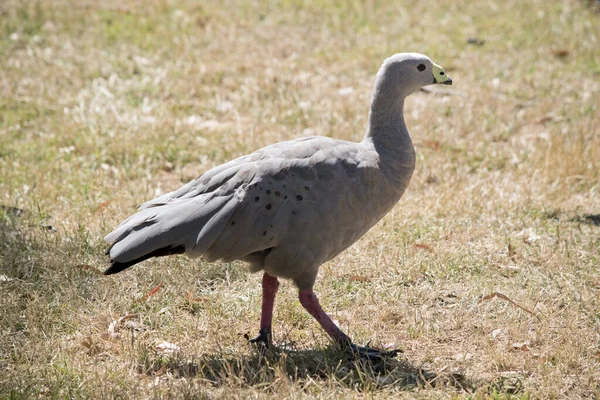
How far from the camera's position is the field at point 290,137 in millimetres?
4254

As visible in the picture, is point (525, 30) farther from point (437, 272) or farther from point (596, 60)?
point (437, 272)

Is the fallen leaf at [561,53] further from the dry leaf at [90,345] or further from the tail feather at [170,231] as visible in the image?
the dry leaf at [90,345]

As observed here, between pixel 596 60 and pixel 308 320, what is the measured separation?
700 cm

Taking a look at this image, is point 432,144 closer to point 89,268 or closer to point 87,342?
point 89,268

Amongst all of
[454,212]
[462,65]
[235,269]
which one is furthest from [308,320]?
[462,65]

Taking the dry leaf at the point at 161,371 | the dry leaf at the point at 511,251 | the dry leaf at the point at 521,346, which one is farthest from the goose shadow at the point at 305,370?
the dry leaf at the point at 511,251

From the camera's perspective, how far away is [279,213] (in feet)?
13.8

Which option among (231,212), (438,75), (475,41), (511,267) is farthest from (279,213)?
(475,41)

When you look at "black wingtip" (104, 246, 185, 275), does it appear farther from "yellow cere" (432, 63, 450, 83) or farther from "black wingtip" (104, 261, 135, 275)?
"yellow cere" (432, 63, 450, 83)

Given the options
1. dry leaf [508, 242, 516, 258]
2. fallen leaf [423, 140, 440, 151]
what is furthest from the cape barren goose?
fallen leaf [423, 140, 440, 151]

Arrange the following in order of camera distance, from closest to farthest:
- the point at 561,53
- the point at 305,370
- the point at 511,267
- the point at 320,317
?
the point at 305,370 → the point at 320,317 → the point at 511,267 → the point at 561,53

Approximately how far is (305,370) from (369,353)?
0.41 m

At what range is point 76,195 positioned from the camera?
6695 mm

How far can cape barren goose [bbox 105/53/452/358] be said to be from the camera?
163 inches
